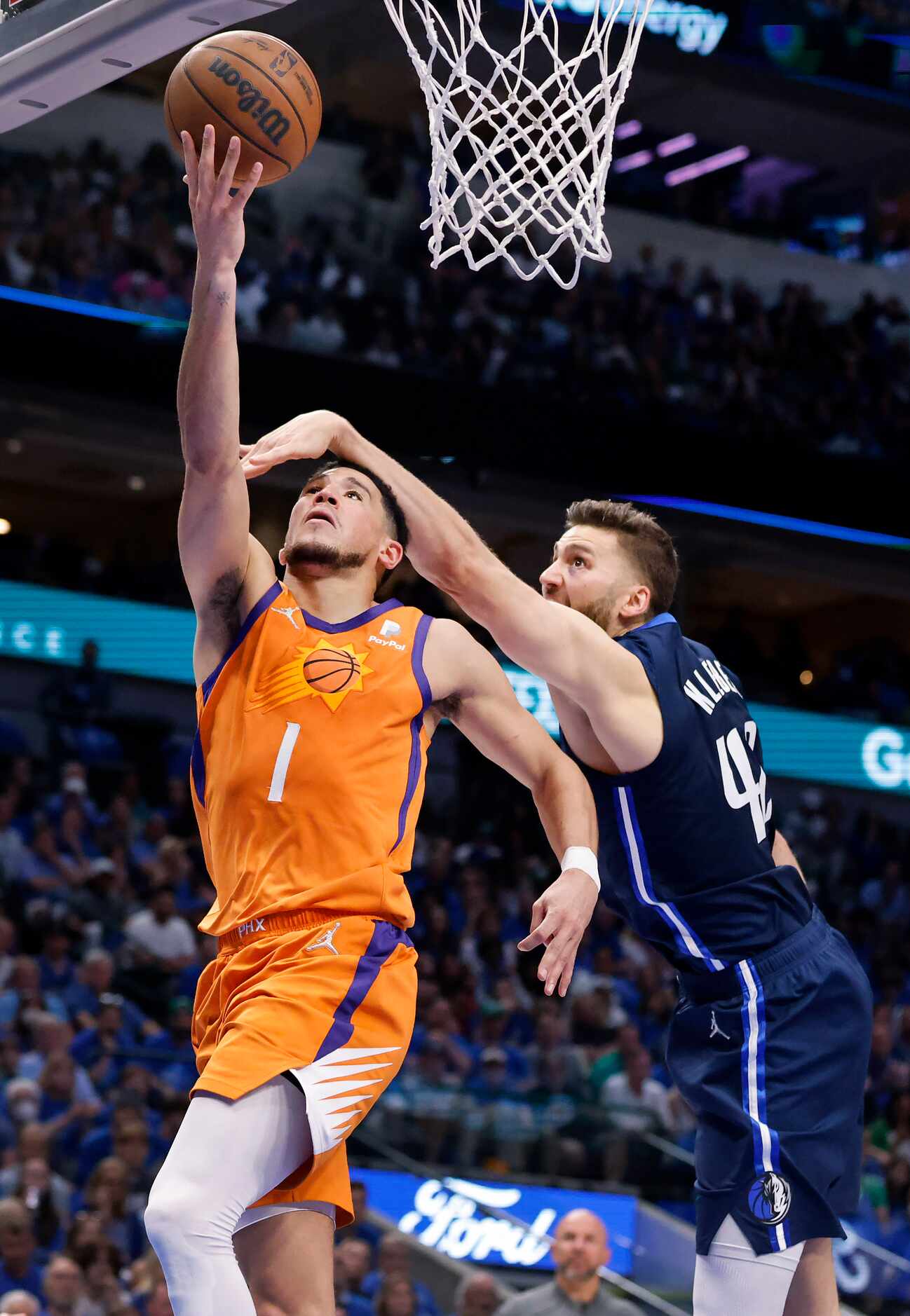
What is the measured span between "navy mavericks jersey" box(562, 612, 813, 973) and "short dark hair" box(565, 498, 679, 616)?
26cm

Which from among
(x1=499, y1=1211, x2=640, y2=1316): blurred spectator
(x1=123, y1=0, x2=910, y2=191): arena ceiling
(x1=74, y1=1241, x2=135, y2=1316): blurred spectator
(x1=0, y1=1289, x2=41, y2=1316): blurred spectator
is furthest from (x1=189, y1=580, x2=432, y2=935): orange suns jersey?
(x1=123, y1=0, x2=910, y2=191): arena ceiling

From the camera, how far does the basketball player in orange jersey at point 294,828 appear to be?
3725 millimetres

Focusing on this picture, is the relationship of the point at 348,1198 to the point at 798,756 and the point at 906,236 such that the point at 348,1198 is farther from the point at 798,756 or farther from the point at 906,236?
the point at 906,236

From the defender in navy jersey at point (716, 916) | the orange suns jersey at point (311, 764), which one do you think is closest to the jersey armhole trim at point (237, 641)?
the orange suns jersey at point (311, 764)

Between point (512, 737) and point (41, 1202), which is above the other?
point (512, 737)

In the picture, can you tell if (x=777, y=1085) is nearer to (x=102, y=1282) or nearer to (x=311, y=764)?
(x=311, y=764)

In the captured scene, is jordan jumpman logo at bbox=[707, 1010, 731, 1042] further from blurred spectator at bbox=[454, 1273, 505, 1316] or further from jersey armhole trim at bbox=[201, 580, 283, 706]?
blurred spectator at bbox=[454, 1273, 505, 1316]

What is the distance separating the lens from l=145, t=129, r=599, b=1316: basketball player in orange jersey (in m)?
3.72

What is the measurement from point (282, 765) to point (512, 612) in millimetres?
701

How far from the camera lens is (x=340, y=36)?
2002 centimetres

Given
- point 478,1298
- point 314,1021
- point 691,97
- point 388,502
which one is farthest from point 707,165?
point 314,1021

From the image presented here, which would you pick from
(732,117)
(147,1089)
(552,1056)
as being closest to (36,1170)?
(147,1089)

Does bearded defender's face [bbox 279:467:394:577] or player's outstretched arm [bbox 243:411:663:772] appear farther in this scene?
bearded defender's face [bbox 279:467:394:577]

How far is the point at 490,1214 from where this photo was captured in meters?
10.3
